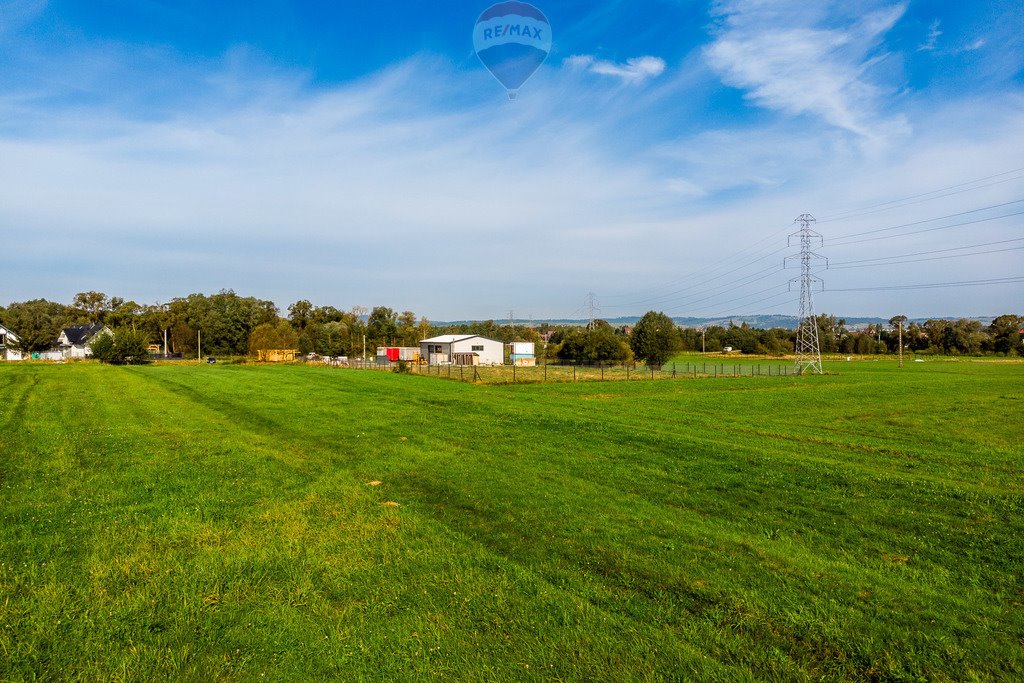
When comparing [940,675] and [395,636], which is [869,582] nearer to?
[940,675]

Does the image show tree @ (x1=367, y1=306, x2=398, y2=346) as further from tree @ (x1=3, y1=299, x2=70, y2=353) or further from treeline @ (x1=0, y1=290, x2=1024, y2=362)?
tree @ (x1=3, y1=299, x2=70, y2=353)

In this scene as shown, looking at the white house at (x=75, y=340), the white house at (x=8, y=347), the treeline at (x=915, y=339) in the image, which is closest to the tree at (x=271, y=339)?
the white house at (x=75, y=340)

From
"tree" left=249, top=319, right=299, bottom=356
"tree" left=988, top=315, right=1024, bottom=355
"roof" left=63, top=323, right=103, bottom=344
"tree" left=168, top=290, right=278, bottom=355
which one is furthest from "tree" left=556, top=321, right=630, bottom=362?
"tree" left=988, top=315, right=1024, bottom=355

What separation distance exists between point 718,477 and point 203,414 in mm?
18534

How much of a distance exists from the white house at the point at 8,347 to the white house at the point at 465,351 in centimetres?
6332

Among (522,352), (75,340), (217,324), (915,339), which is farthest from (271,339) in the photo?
(915,339)

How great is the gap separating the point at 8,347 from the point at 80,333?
54.6 feet

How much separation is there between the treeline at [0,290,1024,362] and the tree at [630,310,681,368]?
8840 mm

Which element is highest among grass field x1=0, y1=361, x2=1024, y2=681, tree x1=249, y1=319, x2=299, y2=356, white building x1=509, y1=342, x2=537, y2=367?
tree x1=249, y1=319, x2=299, y2=356

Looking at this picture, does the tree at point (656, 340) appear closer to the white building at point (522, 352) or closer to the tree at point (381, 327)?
the white building at point (522, 352)

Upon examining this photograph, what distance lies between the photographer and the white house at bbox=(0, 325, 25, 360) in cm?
9012

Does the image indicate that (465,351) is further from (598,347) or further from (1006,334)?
(1006,334)

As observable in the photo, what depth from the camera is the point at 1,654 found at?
→ 5.01 meters

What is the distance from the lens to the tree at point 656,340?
7444cm
